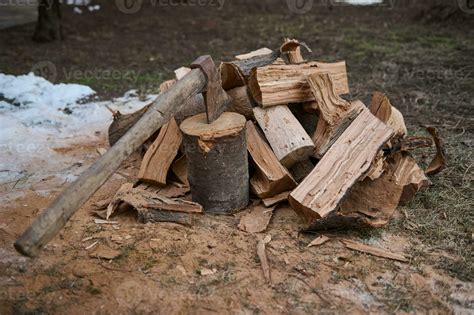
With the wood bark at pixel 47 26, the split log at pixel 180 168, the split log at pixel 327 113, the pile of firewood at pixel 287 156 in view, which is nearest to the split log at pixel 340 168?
the pile of firewood at pixel 287 156

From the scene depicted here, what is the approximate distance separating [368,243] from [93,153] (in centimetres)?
279

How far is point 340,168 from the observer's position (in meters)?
3.72

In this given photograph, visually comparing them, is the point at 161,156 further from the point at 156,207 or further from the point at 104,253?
the point at 104,253

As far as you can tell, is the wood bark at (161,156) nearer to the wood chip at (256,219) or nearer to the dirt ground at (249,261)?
the dirt ground at (249,261)

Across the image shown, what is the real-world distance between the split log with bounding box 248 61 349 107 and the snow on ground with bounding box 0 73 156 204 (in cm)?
180

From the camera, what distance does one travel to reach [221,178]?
377 centimetres

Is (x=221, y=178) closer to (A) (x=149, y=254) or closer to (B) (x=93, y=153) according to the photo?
(A) (x=149, y=254)

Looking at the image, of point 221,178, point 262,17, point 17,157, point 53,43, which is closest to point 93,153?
point 17,157

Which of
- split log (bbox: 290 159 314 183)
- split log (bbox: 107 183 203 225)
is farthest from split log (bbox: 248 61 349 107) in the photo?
split log (bbox: 107 183 203 225)

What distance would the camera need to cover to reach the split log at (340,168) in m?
3.53

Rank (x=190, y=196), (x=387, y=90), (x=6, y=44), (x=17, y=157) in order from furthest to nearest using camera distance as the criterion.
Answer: (x=6, y=44), (x=387, y=90), (x=17, y=157), (x=190, y=196)

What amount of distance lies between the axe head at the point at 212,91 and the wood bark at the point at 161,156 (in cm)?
64

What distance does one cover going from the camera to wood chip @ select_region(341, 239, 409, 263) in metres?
3.40

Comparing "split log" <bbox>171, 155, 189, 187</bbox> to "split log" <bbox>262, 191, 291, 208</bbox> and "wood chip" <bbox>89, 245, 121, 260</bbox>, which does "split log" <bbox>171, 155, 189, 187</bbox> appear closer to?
"split log" <bbox>262, 191, 291, 208</bbox>
